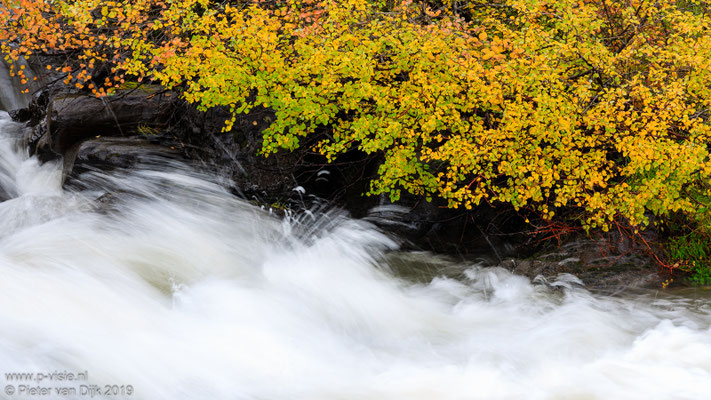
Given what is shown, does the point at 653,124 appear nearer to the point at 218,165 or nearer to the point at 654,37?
the point at 654,37

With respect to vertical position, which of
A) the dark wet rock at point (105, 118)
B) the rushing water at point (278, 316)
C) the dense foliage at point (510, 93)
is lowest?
the rushing water at point (278, 316)

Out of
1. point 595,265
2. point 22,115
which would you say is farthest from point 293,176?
point 22,115

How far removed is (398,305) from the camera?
19.1 ft

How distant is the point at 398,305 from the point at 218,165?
10.7 ft

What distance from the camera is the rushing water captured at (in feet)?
13.7

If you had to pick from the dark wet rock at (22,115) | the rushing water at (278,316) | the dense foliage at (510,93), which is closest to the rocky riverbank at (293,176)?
the rushing water at (278,316)

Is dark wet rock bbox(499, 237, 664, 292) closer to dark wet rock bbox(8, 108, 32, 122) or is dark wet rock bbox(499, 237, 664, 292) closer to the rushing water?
the rushing water

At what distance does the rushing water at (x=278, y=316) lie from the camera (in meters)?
4.18

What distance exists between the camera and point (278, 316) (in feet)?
16.9

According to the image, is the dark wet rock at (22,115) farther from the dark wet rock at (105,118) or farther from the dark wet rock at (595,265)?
the dark wet rock at (595,265)

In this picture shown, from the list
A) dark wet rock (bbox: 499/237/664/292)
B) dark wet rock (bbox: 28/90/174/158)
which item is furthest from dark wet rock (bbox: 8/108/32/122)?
dark wet rock (bbox: 499/237/664/292)

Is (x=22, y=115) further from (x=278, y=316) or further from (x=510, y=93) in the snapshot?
(x=510, y=93)

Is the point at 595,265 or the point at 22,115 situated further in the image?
the point at 22,115

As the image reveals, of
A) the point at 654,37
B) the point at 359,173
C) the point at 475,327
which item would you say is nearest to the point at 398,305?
the point at 475,327
